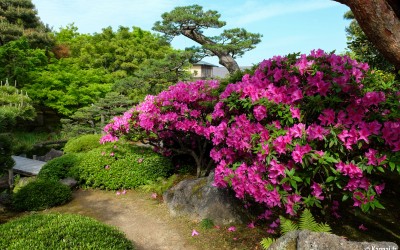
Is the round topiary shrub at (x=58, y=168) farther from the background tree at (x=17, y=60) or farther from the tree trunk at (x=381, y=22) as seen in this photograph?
the background tree at (x=17, y=60)

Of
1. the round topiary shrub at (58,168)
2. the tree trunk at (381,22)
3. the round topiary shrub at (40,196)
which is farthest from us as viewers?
the round topiary shrub at (58,168)

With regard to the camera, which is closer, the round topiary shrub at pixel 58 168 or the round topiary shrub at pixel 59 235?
the round topiary shrub at pixel 59 235

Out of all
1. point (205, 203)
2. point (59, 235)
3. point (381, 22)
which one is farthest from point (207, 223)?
point (381, 22)

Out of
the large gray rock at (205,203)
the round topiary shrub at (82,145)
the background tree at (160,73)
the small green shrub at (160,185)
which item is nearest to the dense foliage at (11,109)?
the round topiary shrub at (82,145)

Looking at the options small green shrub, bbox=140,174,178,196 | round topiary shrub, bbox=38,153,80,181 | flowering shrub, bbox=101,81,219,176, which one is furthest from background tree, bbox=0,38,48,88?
small green shrub, bbox=140,174,178,196

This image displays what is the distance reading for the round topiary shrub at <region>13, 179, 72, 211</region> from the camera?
7051 millimetres

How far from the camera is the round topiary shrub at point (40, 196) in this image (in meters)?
7.05

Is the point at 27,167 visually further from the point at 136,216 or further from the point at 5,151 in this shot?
the point at 136,216

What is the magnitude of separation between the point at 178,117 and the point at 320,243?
14.0 ft

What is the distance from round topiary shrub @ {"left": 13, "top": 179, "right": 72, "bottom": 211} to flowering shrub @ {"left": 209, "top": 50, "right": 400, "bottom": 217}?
457 cm

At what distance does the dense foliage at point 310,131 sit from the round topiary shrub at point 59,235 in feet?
6.13

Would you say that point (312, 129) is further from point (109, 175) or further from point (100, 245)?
point (109, 175)

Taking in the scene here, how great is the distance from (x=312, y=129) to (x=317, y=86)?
64 cm

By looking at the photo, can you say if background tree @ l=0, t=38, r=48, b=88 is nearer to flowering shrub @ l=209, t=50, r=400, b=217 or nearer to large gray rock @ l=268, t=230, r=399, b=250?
flowering shrub @ l=209, t=50, r=400, b=217
